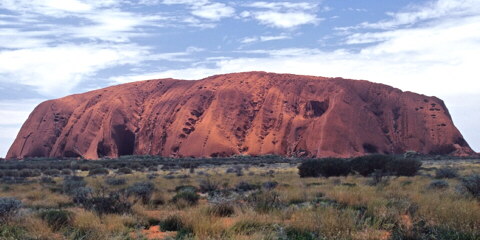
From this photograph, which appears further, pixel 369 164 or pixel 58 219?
pixel 369 164

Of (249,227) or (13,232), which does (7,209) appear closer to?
(13,232)

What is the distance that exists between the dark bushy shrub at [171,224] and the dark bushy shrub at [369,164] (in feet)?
67.8

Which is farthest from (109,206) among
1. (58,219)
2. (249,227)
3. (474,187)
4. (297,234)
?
(474,187)

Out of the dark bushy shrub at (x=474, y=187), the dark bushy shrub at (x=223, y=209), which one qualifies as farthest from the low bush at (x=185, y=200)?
the dark bushy shrub at (x=474, y=187)

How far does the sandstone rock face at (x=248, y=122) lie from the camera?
8231 centimetres

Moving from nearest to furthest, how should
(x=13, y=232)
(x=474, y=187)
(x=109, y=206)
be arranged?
(x=13, y=232) → (x=109, y=206) → (x=474, y=187)

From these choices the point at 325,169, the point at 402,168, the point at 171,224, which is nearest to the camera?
the point at 171,224

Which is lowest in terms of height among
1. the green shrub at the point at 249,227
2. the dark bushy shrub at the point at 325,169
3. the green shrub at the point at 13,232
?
the dark bushy shrub at the point at 325,169

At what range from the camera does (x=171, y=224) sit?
10.4 metres

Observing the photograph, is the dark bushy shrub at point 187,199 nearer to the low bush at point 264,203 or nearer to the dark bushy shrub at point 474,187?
the low bush at point 264,203

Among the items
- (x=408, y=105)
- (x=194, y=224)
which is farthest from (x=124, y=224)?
(x=408, y=105)

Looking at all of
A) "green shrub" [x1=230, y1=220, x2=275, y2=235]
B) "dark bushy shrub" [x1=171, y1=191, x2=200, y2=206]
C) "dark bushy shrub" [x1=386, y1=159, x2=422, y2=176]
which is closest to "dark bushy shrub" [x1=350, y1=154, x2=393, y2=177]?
"dark bushy shrub" [x1=386, y1=159, x2=422, y2=176]

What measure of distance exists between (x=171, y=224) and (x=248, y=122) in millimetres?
80500

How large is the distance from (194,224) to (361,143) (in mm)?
74080
